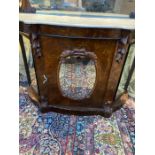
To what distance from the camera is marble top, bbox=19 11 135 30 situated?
1.09 metres

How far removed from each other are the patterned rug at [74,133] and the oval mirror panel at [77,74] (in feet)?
0.63

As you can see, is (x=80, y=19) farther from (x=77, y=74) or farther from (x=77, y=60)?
(x=77, y=74)

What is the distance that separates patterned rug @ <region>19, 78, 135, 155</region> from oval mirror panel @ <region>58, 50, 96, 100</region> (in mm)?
194

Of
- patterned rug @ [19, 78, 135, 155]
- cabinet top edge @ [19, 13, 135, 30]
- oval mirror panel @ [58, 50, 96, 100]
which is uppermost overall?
cabinet top edge @ [19, 13, 135, 30]

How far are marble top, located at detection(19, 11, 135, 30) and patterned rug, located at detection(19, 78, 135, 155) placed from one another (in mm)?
690

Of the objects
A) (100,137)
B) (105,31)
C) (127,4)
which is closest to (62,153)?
(100,137)

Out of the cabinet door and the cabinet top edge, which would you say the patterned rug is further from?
the cabinet top edge

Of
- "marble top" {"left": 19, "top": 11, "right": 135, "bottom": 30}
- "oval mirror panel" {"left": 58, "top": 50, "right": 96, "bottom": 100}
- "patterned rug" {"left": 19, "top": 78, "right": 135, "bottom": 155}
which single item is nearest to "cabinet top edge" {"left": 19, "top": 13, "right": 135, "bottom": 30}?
"marble top" {"left": 19, "top": 11, "right": 135, "bottom": 30}

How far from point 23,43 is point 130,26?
0.74 meters

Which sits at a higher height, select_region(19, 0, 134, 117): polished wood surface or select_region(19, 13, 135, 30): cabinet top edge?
select_region(19, 13, 135, 30): cabinet top edge

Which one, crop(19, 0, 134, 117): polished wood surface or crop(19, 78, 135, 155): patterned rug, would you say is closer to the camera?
crop(19, 0, 134, 117): polished wood surface

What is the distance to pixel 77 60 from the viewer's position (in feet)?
4.12

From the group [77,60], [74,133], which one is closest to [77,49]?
[77,60]
